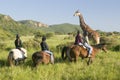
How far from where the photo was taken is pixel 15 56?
15.6 meters

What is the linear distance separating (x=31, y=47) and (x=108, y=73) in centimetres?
1233

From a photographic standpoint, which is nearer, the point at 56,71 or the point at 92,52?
the point at 56,71

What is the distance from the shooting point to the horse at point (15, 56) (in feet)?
51.0

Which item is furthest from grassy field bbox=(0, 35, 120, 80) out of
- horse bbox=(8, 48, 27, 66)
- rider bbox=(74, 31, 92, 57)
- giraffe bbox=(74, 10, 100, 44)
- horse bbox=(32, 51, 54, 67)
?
giraffe bbox=(74, 10, 100, 44)

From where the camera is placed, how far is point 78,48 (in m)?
16.1

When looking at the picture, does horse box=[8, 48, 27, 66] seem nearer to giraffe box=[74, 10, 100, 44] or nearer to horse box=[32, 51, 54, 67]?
horse box=[32, 51, 54, 67]

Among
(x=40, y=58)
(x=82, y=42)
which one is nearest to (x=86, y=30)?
(x=82, y=42)

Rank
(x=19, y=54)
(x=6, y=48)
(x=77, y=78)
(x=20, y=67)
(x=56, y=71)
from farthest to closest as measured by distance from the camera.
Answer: (x=6, y=48) → (x=19, y=54) → (x=20, y=67) → (x=56, y=71) → (x=77, y=78)

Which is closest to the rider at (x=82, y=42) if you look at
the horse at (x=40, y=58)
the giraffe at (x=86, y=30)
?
the giraffe at (x=86, y=30)

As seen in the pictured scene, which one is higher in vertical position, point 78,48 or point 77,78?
point 78,48

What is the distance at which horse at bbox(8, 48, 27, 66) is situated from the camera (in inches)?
612

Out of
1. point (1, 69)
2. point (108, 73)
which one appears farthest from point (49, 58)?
point (108, 73)

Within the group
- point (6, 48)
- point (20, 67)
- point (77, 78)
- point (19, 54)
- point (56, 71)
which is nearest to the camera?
point (77, 78)

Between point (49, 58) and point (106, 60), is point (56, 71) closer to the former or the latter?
point (49, 58)
